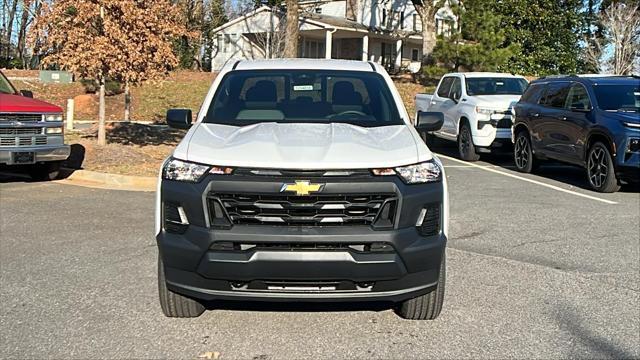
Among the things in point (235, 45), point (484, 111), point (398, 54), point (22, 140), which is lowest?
point (22, 140)

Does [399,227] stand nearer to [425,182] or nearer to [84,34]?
[425,182]

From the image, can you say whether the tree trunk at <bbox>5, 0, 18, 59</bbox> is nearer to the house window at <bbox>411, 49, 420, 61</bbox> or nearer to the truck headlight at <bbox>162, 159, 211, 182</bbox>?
the house window at <bbox>411, 49, 420, 61</bbox>

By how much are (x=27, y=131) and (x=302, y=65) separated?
5.91m

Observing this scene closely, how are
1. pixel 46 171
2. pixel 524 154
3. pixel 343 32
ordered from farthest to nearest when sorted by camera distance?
pixel 343 32
pixel 524 154
pixel 46 171

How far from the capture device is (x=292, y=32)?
73.6ft

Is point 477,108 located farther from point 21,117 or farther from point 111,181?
point 21,117

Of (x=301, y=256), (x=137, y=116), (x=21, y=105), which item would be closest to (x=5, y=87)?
(x=21, y=105)

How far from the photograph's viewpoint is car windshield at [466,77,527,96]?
47.9 feet

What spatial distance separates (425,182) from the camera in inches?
159

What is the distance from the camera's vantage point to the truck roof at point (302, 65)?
5768 mm

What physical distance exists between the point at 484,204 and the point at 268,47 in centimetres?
2705

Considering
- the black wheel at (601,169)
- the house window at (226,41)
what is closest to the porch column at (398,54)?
the house window at (226,41)

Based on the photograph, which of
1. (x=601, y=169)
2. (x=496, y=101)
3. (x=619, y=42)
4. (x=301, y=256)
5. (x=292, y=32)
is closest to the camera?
(x=301, y=256)

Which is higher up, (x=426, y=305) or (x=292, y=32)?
(x=292, y=32)
